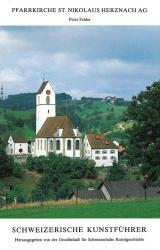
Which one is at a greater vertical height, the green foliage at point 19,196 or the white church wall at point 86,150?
the white church wall at point 86,150

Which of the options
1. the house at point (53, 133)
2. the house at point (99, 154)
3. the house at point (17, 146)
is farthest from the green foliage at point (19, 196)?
the house at point (17, 146)

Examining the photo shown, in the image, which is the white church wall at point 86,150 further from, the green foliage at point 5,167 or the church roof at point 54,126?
the green foliage at point 5,167

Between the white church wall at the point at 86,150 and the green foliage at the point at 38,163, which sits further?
the white church wall at the point at 86,150

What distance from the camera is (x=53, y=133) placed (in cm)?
1245

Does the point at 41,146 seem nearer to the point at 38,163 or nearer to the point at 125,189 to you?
the point at 38,163

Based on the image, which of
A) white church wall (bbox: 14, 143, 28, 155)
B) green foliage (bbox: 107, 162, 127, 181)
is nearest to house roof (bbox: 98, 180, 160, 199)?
green foliage (bbox: 107, 162, 127, 181)

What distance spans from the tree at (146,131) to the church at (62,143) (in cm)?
333

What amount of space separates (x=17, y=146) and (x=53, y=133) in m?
2.84

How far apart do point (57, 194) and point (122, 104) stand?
4266mm

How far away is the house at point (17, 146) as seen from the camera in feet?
45.0

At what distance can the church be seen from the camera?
34.6 ft
